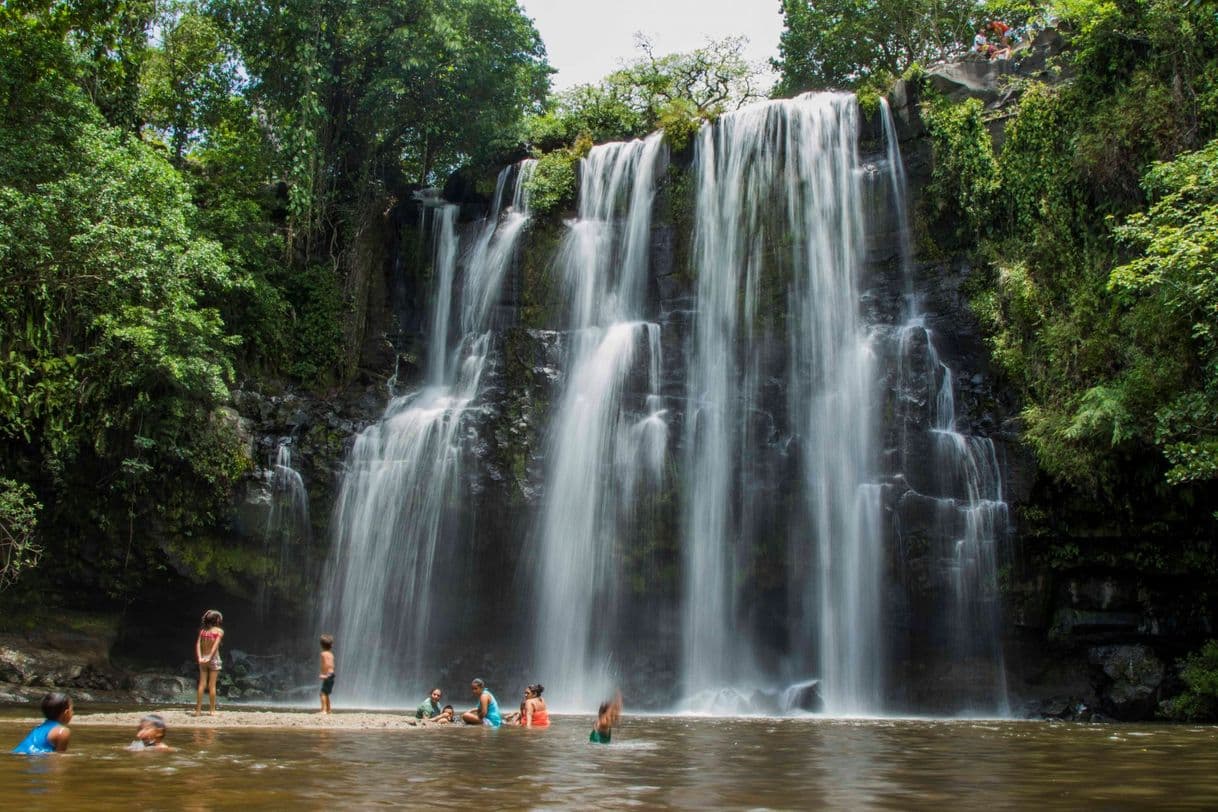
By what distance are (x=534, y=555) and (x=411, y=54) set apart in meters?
14.8

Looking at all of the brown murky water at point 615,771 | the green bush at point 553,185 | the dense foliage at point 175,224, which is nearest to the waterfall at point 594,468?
the green bush at point 553,185

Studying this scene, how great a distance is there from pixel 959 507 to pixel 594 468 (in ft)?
23.9

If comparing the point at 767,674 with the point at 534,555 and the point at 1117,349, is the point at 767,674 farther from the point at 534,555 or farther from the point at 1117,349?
the point at 1117,349

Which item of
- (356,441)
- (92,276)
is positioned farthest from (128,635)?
(92,276)

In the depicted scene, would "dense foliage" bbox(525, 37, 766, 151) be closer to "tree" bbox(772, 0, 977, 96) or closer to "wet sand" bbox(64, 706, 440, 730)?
"tree" bbox(772, 0, 977, 96)

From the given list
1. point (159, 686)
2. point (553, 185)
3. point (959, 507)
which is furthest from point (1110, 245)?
point (159, 686)

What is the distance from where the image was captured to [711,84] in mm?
34750

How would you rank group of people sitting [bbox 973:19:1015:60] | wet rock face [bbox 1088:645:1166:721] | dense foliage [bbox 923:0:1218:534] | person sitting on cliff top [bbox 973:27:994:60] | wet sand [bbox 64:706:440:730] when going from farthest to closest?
1. person sitting on cliff top [bbox 973:27:994:60]
2. group of people sitting [bbox 973:19:1015:60]
3. wet rock face [bbox 1088:645:1166:721]
4. dense foliage [bbox 923:0:1218:534]
5. wet sand [bbox 64:706:440:730]

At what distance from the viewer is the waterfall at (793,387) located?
1859cm

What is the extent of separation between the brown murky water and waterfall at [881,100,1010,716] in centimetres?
605

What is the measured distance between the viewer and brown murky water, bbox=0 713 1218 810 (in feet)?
19.0

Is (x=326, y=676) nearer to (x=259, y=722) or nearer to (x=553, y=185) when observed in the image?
(x=259, y=722)

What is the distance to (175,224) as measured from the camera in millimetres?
19469

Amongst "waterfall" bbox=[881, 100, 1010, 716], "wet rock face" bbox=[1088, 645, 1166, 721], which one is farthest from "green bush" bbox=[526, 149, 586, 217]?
"wet rock face" bbox=[1088, 645, 1166, 721]
